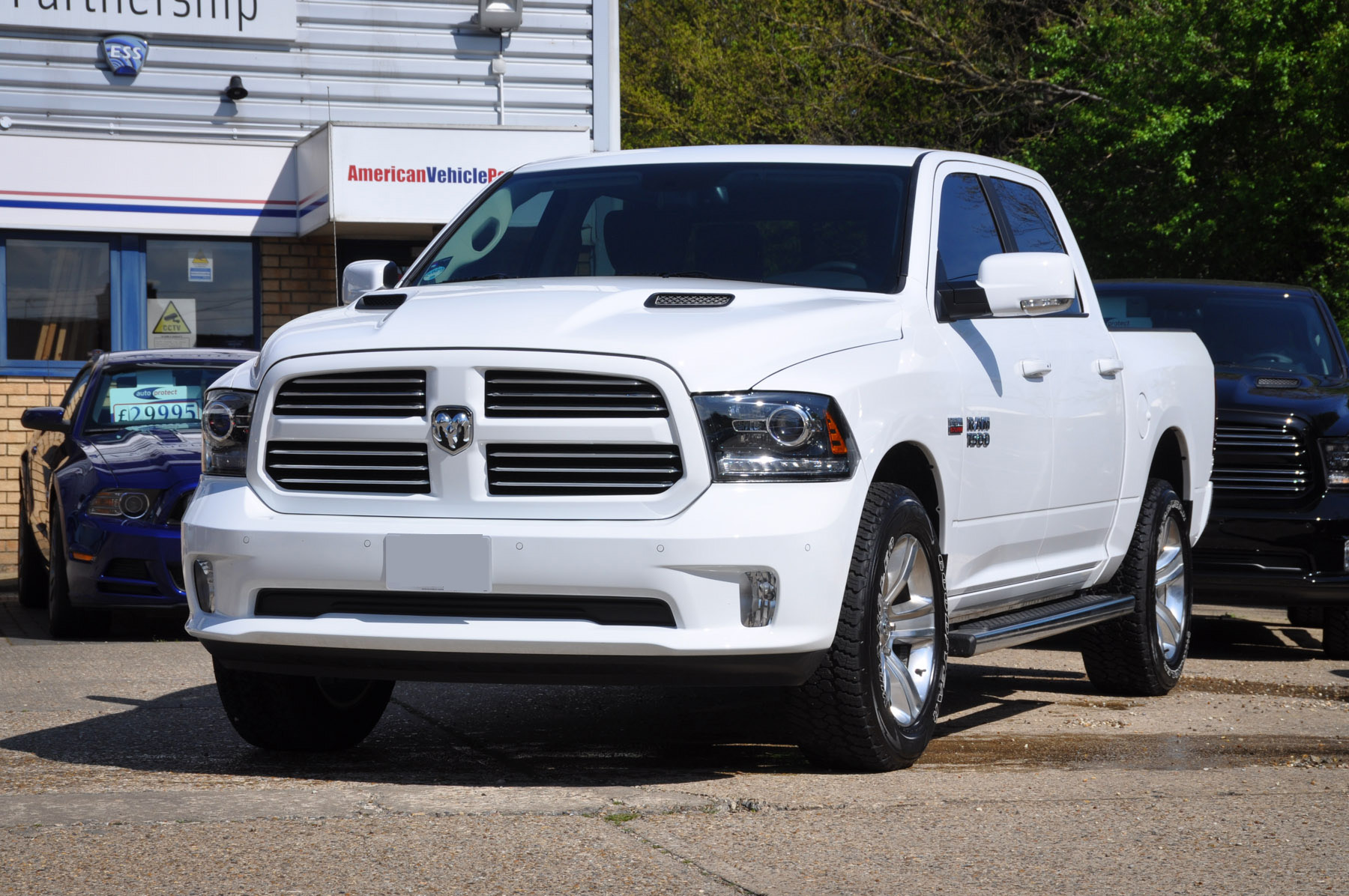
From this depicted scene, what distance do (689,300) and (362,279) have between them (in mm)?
1716

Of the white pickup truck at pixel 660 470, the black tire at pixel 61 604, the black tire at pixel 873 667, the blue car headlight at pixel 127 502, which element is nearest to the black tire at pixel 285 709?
the white pickup truck at pixel 660 470

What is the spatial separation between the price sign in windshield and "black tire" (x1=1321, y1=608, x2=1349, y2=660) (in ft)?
21.6

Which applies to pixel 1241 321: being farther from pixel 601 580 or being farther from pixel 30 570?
pixel 30 570

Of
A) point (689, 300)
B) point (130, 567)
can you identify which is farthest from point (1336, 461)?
point (130, 567)

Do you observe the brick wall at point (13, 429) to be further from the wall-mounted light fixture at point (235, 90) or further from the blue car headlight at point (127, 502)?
the blue car headlight at point (127, 502)

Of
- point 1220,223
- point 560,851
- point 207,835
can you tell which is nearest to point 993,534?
point 560,851

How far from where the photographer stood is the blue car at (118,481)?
973 cm

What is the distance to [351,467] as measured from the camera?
5137 mm

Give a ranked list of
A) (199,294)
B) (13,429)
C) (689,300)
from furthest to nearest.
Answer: (199,294) → (13,429) → (689,300)

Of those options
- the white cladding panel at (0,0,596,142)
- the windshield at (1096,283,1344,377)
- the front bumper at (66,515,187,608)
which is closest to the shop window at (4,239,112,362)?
the white cladding panel at (0,0,596,142)

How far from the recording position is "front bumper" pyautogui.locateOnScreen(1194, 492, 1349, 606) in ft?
29.0

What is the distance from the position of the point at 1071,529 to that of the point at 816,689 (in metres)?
2.08

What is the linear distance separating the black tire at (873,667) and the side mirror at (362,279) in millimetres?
2182

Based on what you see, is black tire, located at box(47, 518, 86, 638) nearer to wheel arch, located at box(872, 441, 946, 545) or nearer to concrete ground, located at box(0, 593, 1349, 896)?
concrete ground, located at box(0, 593, 1349, 896)
